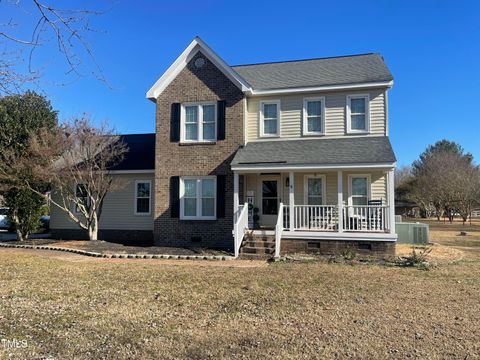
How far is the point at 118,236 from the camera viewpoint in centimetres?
1830

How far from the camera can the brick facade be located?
15.4m

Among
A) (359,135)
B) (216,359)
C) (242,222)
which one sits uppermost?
(359,135)

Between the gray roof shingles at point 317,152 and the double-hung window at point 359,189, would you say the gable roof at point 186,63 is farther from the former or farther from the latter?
the double-hung window at point 359,189

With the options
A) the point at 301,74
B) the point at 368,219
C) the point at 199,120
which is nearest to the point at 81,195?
the point at 199,120

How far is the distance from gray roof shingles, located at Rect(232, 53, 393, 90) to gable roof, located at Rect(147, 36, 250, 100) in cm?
143

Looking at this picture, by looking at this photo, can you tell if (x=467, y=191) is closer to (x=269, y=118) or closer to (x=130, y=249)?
(x=269, y=118)

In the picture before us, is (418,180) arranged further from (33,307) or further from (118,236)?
(33,307)

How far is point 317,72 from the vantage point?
16.8 metres

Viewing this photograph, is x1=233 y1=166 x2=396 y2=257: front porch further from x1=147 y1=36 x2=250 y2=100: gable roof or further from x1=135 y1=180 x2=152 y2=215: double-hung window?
x1=135 y1=180 x2=152 y2=215: double-hung window

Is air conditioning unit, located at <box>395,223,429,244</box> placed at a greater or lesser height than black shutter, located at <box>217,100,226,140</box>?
lesser

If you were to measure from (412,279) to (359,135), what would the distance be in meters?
7.27

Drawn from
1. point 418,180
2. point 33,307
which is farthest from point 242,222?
point 418,180

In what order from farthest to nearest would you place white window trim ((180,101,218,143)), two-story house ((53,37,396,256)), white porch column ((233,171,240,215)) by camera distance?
white window trim ((180,101,218,143)), two-story house ((53,37,396,256)), white porch column ((233,171,240,215))

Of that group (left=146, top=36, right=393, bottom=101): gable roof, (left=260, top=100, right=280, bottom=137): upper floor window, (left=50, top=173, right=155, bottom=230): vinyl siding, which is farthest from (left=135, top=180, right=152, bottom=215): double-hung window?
(left=260, top=100, right=280, bottom=137): upper floor window
